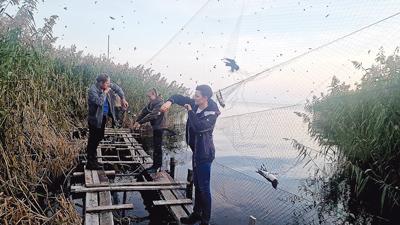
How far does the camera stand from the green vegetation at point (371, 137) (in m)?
5.68

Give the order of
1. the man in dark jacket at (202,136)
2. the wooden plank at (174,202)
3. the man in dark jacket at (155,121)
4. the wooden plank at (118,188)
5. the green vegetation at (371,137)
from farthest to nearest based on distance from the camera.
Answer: the man in dark jacket at (155,121) < the green vegetation at (371,137) < the wooden plank at (118,188) < the wooden plank at (174,202) < the man in dark jacket at (202,136)

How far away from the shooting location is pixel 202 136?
413 centimetres

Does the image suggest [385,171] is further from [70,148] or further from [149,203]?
[70,148]

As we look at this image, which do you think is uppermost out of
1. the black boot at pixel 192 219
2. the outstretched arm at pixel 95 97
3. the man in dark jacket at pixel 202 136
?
the outstretched arm at pixel 95 97

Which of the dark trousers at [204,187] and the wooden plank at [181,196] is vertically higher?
the dark trousers at [204,187]

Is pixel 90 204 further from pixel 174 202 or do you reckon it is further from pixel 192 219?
pixel 192 219

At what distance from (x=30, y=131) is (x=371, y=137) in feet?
18.1

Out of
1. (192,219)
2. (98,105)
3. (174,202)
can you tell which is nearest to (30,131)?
(98,105)

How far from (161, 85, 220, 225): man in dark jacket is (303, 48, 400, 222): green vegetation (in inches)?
109

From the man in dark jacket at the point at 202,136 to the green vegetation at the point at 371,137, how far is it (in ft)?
9.10

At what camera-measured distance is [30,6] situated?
19.7ft

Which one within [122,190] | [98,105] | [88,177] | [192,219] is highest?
[98,105]

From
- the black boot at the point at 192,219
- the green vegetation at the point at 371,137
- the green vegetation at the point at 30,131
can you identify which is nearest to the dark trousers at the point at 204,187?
the black boot at the point at 192,219

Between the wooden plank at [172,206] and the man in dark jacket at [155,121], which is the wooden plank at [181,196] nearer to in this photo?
the wooden plank at [172,206]
